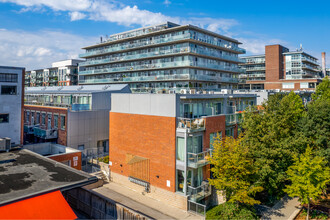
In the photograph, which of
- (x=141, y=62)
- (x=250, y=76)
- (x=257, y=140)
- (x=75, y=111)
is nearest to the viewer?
(x=257, y=140)

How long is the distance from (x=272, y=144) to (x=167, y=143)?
Result: 10.1 m

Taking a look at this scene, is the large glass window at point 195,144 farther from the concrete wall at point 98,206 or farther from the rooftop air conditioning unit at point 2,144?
the rooftop air conditioning unit at point 2,144

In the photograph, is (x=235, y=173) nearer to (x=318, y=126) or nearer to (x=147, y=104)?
(x=147, y=104)

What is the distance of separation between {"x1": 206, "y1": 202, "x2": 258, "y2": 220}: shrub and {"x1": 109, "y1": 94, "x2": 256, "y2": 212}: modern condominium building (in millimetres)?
1468

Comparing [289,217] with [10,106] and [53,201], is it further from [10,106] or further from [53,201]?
[10,106]

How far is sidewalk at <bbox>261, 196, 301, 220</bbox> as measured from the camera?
21.0 meters

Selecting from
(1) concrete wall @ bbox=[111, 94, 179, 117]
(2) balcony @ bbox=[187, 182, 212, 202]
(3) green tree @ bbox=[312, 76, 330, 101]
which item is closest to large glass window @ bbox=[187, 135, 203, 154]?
(1) concrete wall @ bbox=[111, 94, 179, 117]

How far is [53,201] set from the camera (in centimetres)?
1545

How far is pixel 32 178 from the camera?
17.9 m

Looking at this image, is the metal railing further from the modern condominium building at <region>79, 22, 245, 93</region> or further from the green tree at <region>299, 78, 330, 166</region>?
the modern condominium building at <region>79, 22, 245, 93</region>

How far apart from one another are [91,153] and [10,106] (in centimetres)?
1195

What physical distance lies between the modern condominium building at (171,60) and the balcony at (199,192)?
2637cm

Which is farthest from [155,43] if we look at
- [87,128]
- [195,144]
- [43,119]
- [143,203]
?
[143,203]

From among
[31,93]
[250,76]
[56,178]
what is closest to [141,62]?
[31,93]
